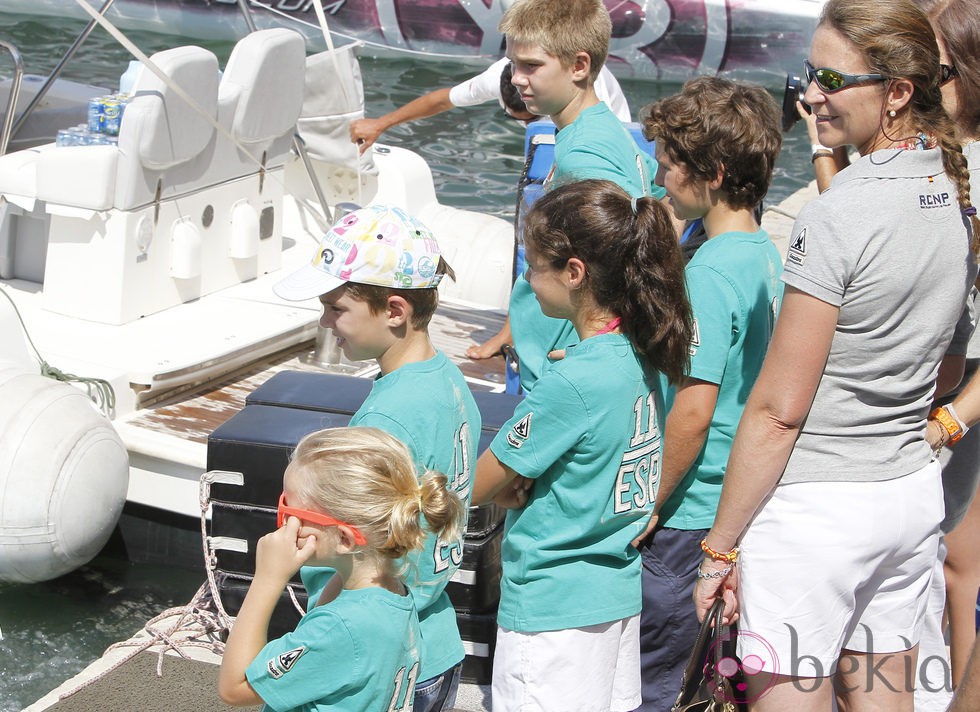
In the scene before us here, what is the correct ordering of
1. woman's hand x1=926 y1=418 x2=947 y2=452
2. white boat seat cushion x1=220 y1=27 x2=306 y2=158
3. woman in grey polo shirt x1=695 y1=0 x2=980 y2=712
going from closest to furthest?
1. woman in grey polo shirt x1=695 y1=0 x2=980 y2=712
2. woman's hand x1=926 y1=418 x2=947 y2=452
3. white boat seat cushion x1=220 y1=27 x2=306 y2=158

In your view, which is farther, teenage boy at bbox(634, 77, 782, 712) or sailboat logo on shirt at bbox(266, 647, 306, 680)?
teenage boy at bbox(634, 77, 782, 712)

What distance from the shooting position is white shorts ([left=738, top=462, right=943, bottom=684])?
2082 mm

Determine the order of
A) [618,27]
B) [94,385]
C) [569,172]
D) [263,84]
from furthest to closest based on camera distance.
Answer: [618,27]
[263,84]
[94,385]
[569,172]

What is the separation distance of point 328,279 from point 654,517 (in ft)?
2.93

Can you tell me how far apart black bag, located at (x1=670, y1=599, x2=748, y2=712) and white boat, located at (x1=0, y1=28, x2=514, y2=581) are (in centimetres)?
241

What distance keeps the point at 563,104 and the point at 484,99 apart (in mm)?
2110

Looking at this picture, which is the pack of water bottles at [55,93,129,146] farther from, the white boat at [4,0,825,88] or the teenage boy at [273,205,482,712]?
the white boat at [4,0,825,88]

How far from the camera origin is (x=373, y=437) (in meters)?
1.87

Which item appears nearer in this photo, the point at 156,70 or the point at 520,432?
the point at 520,432

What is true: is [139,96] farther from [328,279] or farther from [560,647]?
[560,647]

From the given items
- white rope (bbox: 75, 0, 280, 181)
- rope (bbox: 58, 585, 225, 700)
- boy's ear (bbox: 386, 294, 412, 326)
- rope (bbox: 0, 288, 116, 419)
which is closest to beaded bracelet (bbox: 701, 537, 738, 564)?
boy's ear (bbox: 386, 294, 412, 326)

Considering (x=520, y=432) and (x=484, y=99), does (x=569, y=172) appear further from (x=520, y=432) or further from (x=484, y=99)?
(x=484, y=99)

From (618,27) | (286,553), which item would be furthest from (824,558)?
(618,27)

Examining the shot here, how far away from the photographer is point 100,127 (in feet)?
16.5
